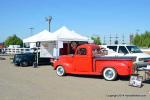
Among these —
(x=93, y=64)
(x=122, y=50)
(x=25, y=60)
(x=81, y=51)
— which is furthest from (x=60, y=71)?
(x=25, y=60)

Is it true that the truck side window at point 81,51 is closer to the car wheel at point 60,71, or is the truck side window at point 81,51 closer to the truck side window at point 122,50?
the car wheel at point 60,71

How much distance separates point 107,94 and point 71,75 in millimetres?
6806

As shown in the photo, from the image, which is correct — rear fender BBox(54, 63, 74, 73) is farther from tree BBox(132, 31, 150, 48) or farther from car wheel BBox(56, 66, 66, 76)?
tree BBox(132, 31, 150, 48)

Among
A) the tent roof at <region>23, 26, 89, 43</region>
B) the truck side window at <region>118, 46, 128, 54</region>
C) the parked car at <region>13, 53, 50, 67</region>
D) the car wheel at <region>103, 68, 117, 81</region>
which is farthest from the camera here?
the parked car at <region>13, 53, 50, 67</region>

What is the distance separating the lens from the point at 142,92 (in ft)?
38.0

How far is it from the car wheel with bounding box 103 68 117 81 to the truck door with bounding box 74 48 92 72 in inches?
39.2

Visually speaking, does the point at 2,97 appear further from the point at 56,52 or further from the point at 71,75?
the point at 56,52

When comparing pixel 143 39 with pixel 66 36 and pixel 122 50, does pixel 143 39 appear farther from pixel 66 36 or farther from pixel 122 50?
pixel 122 50

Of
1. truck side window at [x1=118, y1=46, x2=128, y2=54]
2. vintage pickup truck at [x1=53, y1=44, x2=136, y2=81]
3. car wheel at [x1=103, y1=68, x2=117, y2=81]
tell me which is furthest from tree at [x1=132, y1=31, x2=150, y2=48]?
car wheel at [x1=103, y1=68, x2=117, y2=81]

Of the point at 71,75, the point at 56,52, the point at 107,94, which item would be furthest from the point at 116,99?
the point at 56,52

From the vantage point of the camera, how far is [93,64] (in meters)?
16.0

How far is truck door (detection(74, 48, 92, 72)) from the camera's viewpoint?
16.1 meters

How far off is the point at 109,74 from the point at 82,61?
1765mm

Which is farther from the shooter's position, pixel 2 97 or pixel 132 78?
pixel 132 78
